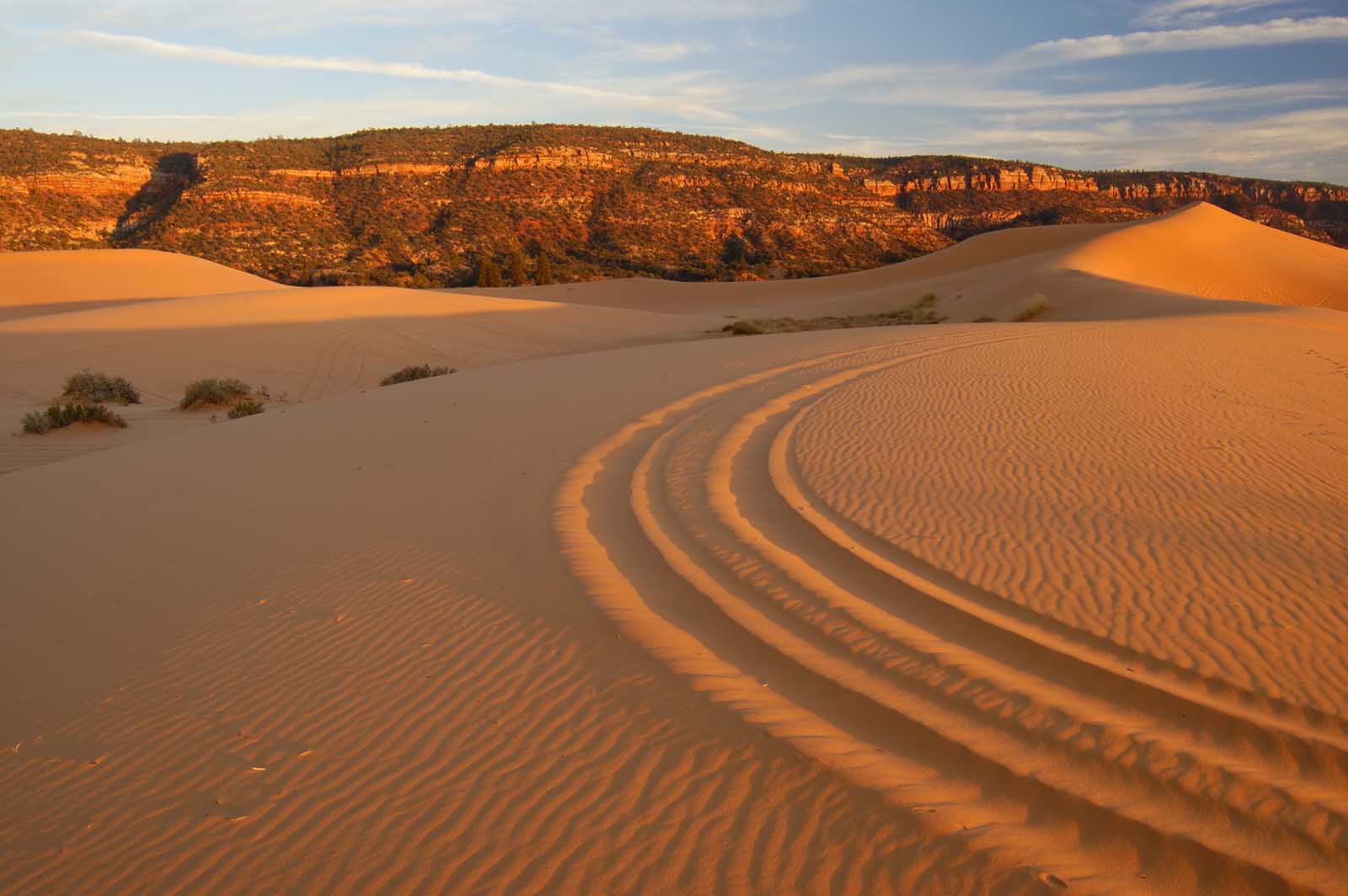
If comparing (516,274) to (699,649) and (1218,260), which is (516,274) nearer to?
(1218,260)

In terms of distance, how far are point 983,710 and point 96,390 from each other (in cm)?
1708

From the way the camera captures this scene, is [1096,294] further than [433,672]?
Yes

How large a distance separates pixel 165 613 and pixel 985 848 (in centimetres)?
505

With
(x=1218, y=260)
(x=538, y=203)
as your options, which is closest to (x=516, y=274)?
(x=538, y=203)

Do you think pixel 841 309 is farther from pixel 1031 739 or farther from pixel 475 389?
pixel 1031 739

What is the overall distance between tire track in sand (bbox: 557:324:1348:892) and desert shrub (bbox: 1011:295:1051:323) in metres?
23.6

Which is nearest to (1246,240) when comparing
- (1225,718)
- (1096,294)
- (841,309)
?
(1096,294)

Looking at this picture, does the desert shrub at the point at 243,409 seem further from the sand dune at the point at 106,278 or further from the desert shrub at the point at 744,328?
the sand dune at the point at 106,278

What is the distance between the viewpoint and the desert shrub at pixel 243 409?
14.0 metres

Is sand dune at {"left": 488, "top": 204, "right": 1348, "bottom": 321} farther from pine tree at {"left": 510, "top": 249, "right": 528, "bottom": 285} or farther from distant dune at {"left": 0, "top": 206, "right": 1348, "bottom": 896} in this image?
distant dune at {"left": 0, "top": 206, "right": 1348, "bottom": 896}

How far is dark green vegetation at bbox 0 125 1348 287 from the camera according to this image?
50.3 m

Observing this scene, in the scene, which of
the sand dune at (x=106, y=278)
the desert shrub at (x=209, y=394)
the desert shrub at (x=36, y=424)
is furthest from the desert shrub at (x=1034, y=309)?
the sand dune at (x=106, y=278)

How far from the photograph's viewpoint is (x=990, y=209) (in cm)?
6844

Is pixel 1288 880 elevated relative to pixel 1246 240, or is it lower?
lower
